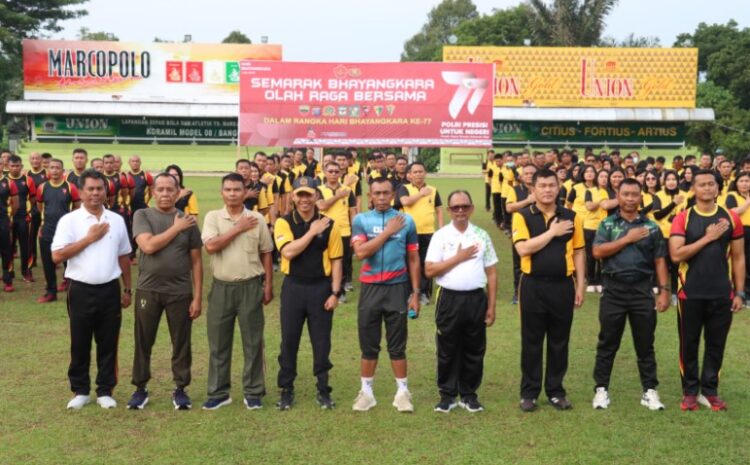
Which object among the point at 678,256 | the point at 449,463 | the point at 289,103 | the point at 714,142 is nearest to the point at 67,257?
the point at 449,463

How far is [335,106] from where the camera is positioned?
19.4 meters

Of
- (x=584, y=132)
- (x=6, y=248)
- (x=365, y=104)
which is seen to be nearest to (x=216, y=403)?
(x=6, y=248)

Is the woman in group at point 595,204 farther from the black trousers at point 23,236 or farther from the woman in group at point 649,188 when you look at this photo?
the black trousers at point 23,236

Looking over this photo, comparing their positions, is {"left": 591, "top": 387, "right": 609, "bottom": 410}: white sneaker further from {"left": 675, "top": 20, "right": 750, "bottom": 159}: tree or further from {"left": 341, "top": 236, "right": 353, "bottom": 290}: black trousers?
{"left": 675, "top": 20, "right": 750, "bottom": 159}: tree

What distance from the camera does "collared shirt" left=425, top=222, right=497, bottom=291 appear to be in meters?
5.55

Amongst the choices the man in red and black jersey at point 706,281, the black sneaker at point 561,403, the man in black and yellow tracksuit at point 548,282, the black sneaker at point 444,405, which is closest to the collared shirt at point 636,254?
the man in red and black jersey at point 706,281

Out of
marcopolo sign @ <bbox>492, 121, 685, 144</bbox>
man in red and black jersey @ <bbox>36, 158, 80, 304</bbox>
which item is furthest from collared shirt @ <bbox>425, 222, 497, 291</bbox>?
marcopolo sign @ <bbox>492, 121, 685, 144</bbox>

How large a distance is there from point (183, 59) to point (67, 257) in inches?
1278

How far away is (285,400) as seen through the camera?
5.77 metres

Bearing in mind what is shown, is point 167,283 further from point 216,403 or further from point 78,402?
point 78,402

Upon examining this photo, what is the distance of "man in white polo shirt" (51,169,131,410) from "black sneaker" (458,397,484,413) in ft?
8.67

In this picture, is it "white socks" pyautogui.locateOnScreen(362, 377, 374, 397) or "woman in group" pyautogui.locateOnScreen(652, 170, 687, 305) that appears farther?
"woman in group" pyautogui.locateOnScreen(652, 170, 687, 305)

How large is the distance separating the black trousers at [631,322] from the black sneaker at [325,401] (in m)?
2.03

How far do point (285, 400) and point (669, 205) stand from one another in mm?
5735
